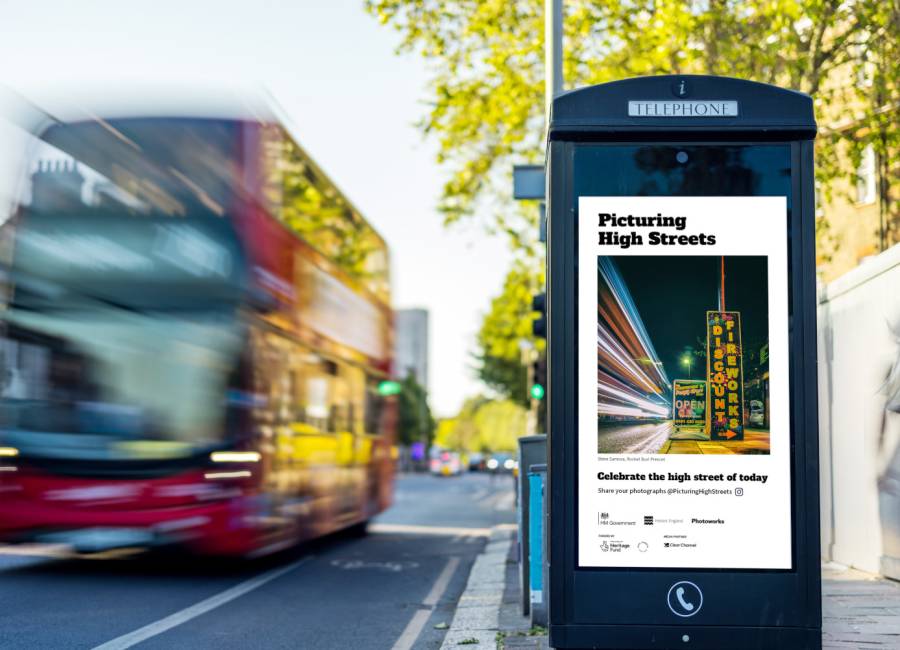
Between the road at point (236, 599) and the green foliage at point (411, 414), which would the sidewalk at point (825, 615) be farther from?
the green foliage at point (411, 414)

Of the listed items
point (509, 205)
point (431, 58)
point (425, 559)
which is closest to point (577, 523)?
point (425, 559)

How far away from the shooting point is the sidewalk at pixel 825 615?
299 inches

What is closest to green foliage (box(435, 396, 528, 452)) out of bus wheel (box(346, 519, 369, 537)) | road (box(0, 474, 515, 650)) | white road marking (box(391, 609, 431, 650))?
bus wheel (box(346, 519, 369, 537))

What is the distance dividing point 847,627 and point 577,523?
327 cm

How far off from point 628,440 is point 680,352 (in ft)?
1.59

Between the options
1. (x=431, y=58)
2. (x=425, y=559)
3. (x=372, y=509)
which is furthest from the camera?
(x=431, y=58)

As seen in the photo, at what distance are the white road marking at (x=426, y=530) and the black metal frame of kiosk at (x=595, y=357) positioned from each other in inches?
553

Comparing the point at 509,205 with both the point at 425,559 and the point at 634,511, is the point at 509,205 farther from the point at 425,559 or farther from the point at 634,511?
the point at 634,511

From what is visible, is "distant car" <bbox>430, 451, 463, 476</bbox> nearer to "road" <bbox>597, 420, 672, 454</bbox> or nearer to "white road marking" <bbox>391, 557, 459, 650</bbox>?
"white road marking" <bbox>391, 557, 459, 650</bbox>

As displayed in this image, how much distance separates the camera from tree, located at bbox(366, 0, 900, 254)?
17.0 metres

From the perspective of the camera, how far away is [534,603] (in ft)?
27.2

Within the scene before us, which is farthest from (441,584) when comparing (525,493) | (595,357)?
(595,357)

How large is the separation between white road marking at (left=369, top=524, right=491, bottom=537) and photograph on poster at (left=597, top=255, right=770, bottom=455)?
14131 mm

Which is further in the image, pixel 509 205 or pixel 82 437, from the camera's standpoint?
pixel 509 205
